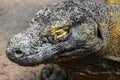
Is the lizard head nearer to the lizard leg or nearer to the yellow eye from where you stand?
the yellow eye

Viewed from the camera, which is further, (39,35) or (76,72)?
(76,72)

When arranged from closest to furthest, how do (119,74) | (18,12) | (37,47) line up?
1. (37,47)
2. (119,74)
3. (18,12)

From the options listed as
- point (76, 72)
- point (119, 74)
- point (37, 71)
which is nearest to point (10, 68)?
point (37, 71)

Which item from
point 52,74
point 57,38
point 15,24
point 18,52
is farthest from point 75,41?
point 15,24

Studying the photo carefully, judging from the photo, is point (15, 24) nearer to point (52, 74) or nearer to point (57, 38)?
point (52, 74)

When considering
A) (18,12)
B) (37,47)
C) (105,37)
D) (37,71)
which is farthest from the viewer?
(18,12)

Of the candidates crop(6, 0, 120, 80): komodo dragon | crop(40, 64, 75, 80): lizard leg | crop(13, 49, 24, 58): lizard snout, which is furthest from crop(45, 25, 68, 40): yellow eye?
crop(40, 64, 75, 80): lizard leg

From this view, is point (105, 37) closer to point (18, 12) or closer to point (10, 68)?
point (10, 68)

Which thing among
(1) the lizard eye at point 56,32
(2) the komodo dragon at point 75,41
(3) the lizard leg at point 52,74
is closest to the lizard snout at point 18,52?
(2) the komodo dragon at point 75,41
